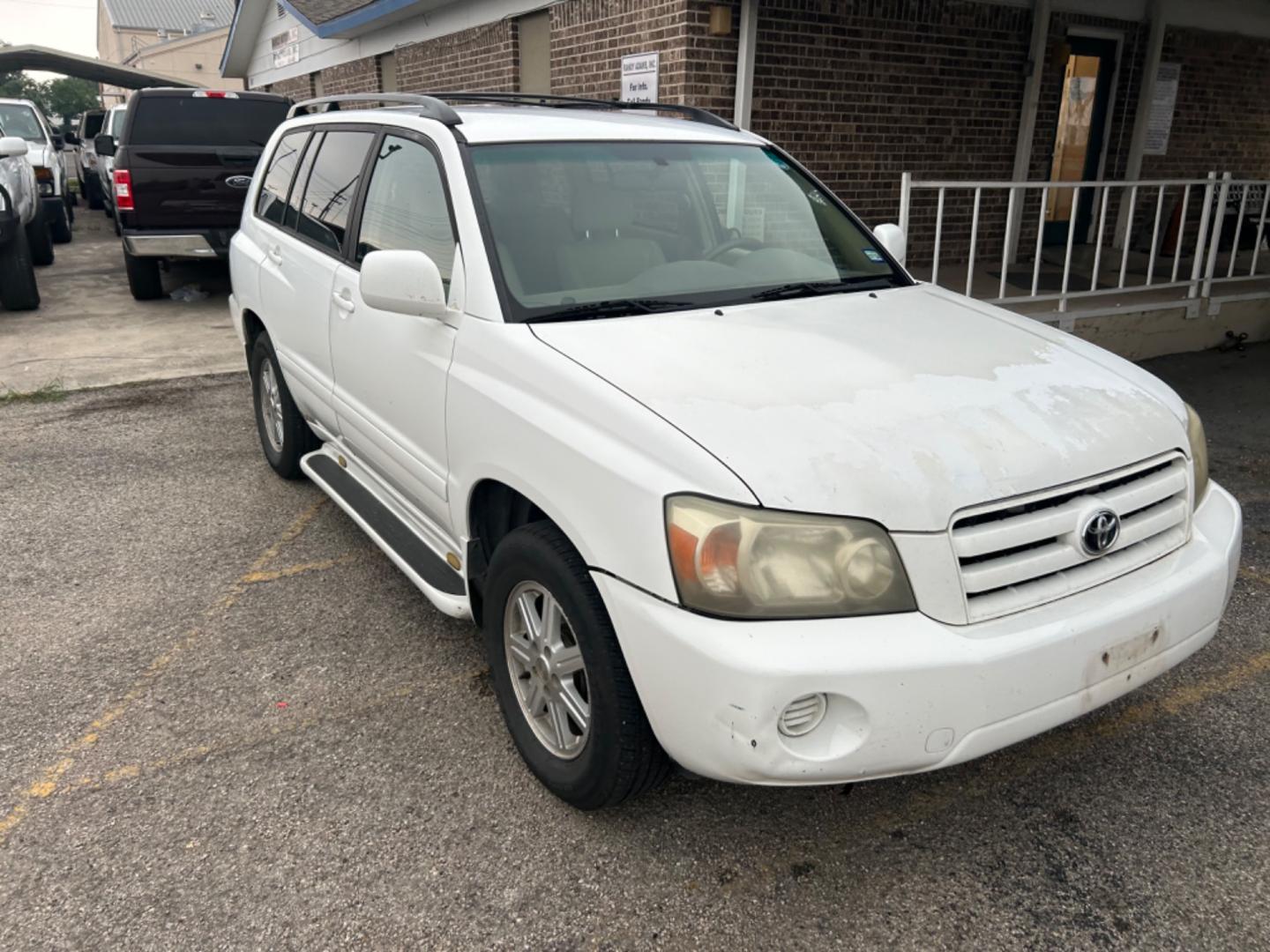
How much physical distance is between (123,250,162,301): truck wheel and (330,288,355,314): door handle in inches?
310

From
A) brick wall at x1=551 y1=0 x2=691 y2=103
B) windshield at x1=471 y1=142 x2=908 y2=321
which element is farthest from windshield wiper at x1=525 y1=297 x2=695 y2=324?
brick wall at x1=551 y1=0 x2=691 y2=103

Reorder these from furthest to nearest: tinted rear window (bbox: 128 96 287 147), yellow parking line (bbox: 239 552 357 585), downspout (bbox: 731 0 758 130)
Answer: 1. tinted rear window (bbox: 128 96 287 147)
2. downspout (bbox: 731 0 758 130)
3. yellow parking line (bbox: 239 552 357 585)

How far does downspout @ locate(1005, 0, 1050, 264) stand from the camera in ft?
31.1

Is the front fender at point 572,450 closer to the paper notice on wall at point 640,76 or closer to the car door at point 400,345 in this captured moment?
the car door at point 400,345

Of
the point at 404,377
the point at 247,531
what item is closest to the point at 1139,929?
the point at 404,377

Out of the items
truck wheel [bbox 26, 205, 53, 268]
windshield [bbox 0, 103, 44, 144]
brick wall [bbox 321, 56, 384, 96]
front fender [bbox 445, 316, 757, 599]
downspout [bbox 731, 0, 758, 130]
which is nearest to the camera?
front fender [bbox 445, 316, 757, 599]

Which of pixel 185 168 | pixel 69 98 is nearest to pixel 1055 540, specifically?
pixel 185 168

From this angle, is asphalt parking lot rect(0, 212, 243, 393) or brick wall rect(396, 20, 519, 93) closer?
asphalt parking lot rect(0, 212, 243, 393)

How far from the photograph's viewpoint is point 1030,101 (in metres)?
9.79

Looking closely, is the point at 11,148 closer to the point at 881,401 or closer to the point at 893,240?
the point at 893,240

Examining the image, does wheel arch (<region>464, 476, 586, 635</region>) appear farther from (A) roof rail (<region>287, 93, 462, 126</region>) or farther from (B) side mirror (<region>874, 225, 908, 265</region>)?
(B) side mirror (<region>874, 225, 908, 265</region>)

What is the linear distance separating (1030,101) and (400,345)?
855cm

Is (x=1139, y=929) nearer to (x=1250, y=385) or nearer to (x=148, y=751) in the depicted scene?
(x=148, y=751)

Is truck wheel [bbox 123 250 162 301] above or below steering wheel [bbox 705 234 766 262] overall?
below
